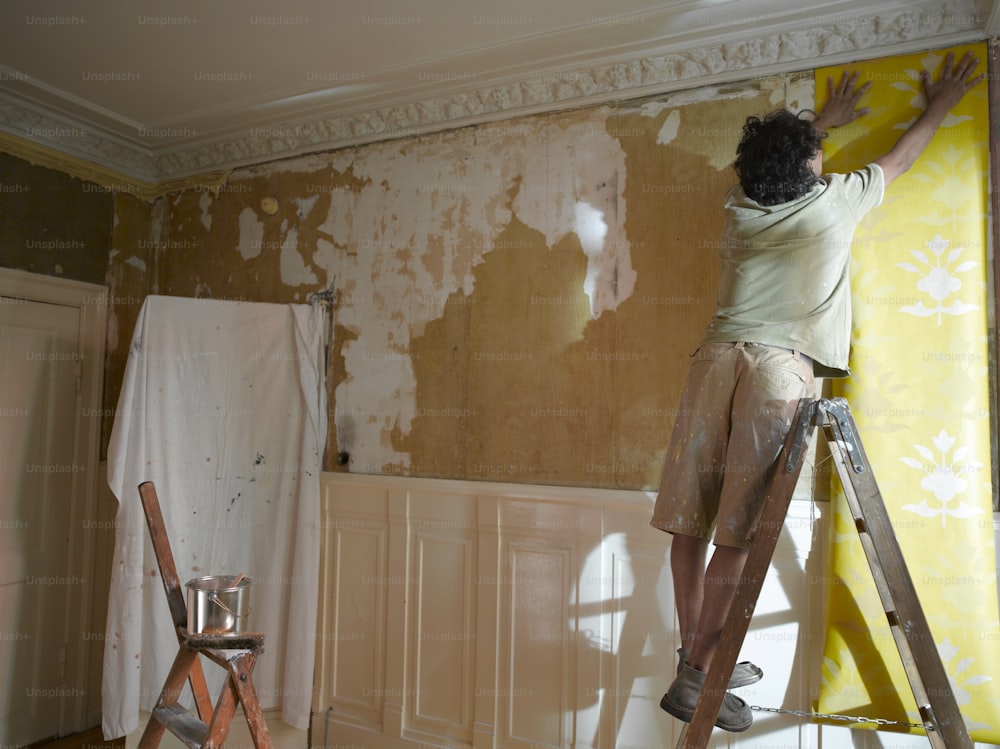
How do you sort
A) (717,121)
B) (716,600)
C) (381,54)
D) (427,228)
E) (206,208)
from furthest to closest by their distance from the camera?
(206,208) < (427,228) < (381,54) < (717,121) < (716,600)

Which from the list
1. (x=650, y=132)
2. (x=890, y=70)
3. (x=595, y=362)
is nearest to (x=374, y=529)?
(x=595, y=362)

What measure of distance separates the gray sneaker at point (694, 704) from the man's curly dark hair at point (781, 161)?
123 cm

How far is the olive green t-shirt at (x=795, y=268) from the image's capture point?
1.84 metres

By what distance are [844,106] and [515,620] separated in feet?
6.97

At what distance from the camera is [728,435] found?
6.06ft

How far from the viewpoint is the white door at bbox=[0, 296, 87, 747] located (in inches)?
122

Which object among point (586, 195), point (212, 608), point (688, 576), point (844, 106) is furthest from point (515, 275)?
point (212, 608)

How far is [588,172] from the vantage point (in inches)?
105

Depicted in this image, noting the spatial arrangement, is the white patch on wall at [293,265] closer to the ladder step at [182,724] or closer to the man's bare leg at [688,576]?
the ladder step at [182,724]

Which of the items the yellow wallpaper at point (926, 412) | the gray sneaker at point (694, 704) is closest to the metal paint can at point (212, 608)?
the gray sneaker at point (694, 704)

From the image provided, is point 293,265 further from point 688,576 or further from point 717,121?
point 688,576

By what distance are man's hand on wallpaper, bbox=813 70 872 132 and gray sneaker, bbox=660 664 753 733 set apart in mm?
1727

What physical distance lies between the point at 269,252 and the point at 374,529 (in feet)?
4.64

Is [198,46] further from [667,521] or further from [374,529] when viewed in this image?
[667,521]
